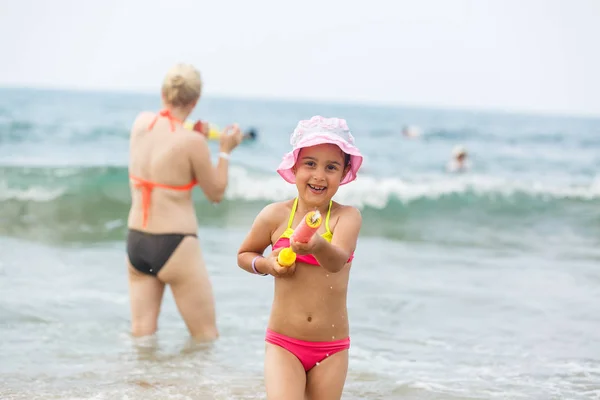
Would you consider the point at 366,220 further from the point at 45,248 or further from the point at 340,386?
the point at 340,386

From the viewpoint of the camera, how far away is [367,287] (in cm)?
866

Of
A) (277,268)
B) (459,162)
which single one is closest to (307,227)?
(277,268)

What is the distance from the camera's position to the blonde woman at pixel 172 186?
532 centimetres

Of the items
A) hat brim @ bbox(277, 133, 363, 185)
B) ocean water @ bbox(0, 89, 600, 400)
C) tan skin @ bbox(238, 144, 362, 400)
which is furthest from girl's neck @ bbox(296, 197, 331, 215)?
ocean water @ bbox(0, 89, 600, 400)

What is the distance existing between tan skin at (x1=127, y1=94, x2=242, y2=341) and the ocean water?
1.39ft

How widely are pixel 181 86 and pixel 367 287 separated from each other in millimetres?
3940

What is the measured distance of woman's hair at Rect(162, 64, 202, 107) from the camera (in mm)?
5332

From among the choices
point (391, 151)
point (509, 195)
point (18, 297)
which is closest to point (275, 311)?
point (18, 297)

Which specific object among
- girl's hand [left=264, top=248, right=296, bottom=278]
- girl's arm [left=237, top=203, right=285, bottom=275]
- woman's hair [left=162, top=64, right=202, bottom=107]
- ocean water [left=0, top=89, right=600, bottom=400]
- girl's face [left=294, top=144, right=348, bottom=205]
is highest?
woman's hair [left=162, top=64, right=202, bottom=107]

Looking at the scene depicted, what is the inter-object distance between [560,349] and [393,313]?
1.61 metres

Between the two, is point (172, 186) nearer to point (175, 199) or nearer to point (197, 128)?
point (175, 199)

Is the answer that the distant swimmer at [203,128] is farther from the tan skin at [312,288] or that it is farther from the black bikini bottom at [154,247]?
the tan skin at [312,288]

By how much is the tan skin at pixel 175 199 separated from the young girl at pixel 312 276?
168 cm

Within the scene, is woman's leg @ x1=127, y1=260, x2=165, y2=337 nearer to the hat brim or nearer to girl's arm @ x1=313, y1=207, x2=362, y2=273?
the hat brim
